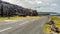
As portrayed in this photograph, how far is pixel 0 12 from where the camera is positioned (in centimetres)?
12250

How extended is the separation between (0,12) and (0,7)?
444 centimetres

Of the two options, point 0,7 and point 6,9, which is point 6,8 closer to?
point 6,9

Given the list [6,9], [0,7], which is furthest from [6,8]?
[0,7]

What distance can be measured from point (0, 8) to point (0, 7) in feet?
5.23

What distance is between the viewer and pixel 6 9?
145 meters

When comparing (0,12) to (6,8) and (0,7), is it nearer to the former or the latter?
(0,7)

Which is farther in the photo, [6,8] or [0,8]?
[6,8]

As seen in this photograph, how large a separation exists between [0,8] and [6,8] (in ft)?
69.9

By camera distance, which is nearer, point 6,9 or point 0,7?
point 0,7

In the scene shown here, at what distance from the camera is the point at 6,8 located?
145500mm

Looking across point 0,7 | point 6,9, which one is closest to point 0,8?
point 0,7

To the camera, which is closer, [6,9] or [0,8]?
[0,8]

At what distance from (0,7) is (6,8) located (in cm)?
1986

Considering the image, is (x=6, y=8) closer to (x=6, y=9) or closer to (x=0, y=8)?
(x=6, y=9)
